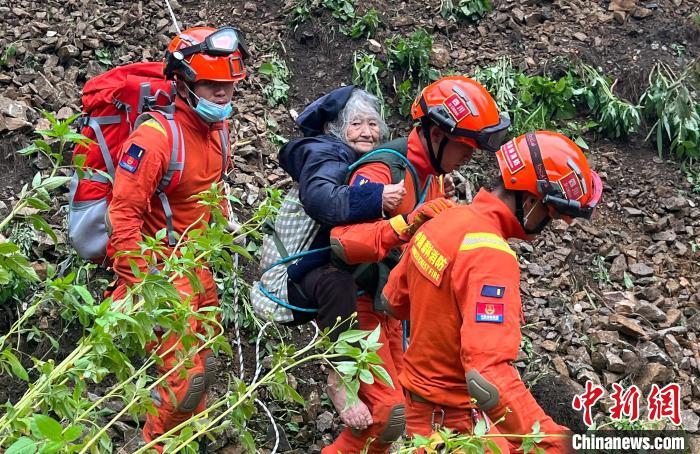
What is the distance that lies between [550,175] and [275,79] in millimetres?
4621

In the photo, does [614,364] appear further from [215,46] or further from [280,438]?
[215,46]

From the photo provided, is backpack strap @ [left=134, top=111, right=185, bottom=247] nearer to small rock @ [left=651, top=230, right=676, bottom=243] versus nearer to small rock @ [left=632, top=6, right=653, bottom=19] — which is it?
small rock @ [left=651, top=230, right=676, bottom=243]

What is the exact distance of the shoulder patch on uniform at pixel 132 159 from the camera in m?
4.66

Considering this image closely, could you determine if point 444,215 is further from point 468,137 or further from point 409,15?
point 409,15

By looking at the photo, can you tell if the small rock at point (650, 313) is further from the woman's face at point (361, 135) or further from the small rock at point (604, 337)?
the woman's face at point (361, 135)

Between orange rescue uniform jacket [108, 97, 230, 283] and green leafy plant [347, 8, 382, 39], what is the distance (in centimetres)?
338

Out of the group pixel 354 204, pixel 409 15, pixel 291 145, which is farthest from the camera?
pixel 409 15

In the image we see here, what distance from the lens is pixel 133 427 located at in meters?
5.77

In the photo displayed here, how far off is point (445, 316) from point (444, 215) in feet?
1.38

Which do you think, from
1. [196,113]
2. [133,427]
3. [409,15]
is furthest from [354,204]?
[409,15]

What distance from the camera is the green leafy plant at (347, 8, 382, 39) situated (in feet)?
27.2

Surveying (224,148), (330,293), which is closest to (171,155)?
(224,148)

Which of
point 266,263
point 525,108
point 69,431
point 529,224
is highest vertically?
point 69,431

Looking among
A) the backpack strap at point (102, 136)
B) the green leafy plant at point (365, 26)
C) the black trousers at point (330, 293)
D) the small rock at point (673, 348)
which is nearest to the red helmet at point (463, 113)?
the black trousers at point (330, 293)
